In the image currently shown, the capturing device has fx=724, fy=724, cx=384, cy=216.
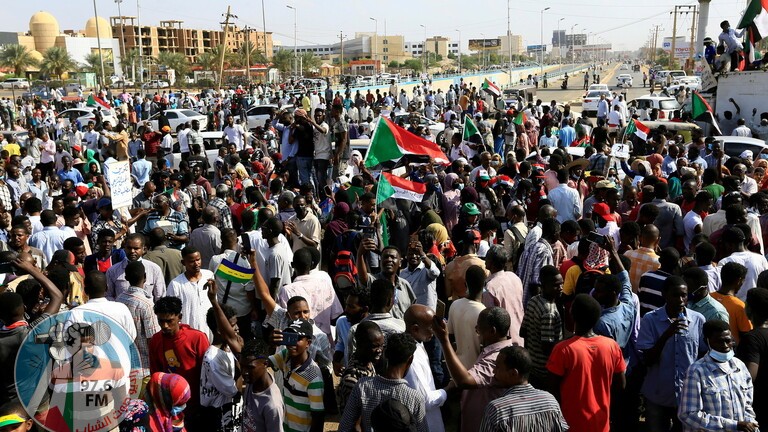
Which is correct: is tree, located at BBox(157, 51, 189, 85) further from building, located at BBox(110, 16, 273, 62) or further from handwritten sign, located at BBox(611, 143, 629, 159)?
A: handwritten sign, located at BBox(611, 143, 629, 159)

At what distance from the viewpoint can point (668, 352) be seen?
479cm

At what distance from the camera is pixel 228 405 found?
4648 mm

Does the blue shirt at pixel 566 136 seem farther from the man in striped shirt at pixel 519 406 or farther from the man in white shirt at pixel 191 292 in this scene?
the man in striped shirt at pixel 519 406

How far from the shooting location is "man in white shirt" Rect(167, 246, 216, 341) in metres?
5.68

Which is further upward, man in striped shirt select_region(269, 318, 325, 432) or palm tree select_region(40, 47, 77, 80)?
palm tree select_region(40, 47, 77, 80)

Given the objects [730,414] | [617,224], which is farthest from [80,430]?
[617,224]

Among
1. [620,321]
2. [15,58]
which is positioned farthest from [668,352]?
[15,58]

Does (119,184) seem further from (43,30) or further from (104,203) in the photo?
(43,30)

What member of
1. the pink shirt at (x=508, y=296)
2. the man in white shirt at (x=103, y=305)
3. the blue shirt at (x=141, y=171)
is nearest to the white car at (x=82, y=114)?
the blue shirt at (x=141, y=171)

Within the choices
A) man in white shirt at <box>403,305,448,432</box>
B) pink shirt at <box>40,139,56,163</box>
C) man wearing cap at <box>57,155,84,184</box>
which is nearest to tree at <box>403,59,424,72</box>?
pink shirt at <box>40,139,56,163</box>

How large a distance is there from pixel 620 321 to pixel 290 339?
2.24 metres

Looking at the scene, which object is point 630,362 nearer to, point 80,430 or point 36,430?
point 80,430

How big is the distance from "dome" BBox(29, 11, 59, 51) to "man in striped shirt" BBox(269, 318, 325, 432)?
394 ft

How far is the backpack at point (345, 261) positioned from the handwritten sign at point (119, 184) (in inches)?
119
